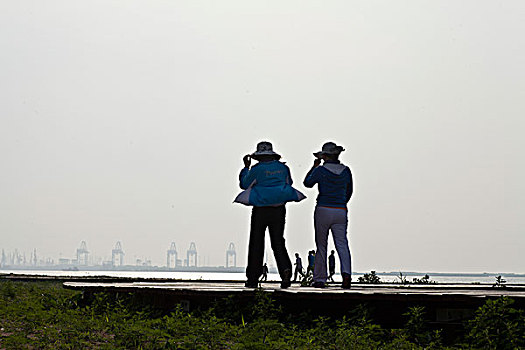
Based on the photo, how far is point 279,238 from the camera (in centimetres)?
1216

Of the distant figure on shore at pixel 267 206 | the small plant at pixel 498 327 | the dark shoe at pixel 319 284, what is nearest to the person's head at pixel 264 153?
the distant figure on shore at pixel 267 206

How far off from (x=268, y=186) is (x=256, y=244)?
0.90 meters

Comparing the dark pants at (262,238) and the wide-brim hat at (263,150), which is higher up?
the wide-brim hat at (263,150)

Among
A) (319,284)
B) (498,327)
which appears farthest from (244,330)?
(319,284)

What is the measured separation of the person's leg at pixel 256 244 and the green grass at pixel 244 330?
1.83 metres

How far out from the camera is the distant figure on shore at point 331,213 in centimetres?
1243

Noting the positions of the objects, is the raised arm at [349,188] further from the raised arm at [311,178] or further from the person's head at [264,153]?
the person's head at [264,153]

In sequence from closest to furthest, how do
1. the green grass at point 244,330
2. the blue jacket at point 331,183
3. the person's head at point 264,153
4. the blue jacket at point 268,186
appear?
the green grass at point 244,330 → the blue jacket at point 268,186 → the person's head at point 264,153 → the blue jacket at point 331,183

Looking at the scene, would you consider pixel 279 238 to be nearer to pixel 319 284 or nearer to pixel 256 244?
pixel 256 244

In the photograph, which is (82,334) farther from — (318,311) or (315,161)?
(315,161)

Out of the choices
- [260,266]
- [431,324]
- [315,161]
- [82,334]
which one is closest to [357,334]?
[431,324]

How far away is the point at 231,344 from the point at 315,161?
18.6ft

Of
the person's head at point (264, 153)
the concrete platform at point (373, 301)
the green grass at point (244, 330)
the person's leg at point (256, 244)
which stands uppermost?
the person's head at point (264, 153)

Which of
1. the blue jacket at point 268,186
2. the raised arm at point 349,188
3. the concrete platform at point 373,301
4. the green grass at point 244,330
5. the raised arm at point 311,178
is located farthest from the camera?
the raised arm at point 349,188
